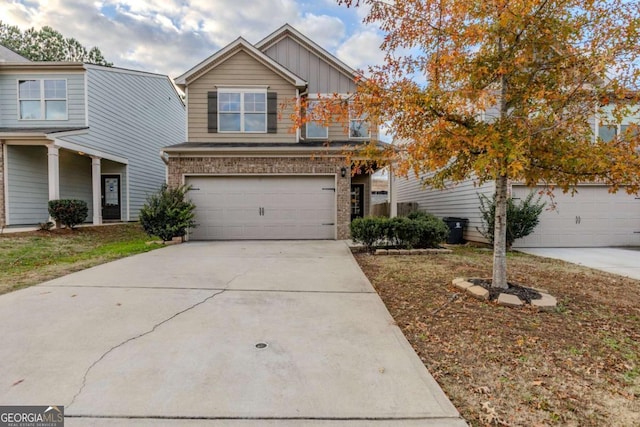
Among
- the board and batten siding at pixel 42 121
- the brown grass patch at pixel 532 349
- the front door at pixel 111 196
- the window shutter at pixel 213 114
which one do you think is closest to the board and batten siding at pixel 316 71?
the window shutter at pixel 213 114

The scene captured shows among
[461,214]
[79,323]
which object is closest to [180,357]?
[79,323]

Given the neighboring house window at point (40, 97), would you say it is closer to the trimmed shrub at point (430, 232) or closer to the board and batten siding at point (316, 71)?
the board and batten siding at point (316, 71)

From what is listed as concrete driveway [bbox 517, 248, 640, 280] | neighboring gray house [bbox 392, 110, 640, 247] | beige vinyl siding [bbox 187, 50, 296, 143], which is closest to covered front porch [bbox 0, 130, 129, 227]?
beige vinyl siding [bbox 187, 50, 296, 143]

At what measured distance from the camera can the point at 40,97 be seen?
40.9ft

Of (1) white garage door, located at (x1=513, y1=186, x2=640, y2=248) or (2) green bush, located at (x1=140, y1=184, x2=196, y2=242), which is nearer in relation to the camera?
(2) green bush, located at (x1=140, y1=184, x2=196, y2=242)

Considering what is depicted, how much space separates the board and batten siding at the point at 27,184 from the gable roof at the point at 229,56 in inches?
265

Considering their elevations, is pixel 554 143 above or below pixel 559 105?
below

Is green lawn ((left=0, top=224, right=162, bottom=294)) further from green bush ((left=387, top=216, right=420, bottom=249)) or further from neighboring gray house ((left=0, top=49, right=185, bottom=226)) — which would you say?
green bush ((left=387, top=216, right=420, bottom=249))

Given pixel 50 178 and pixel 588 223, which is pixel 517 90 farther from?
pixel 50 178

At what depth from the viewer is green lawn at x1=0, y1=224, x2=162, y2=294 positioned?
5613 mm

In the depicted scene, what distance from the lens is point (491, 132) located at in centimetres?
390

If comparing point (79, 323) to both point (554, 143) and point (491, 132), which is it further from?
point (554, 143)

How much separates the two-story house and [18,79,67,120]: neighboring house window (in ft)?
18.7

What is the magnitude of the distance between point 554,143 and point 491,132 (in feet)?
3.10
